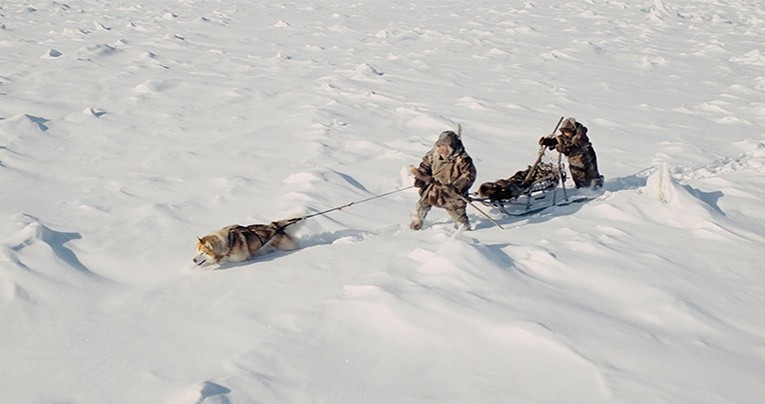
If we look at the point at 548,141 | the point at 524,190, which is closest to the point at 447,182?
the point at 524,190

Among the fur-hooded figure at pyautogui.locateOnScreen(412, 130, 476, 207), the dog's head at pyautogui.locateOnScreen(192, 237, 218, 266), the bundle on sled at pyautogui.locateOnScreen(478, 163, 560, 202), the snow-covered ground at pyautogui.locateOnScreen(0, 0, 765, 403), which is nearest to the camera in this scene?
the snow-covered ground at pyautogui.locateOnScreen(0, 0, 765, 403)

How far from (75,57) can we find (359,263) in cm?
1354

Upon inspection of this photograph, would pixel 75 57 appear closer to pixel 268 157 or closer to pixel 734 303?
pixel 268 157

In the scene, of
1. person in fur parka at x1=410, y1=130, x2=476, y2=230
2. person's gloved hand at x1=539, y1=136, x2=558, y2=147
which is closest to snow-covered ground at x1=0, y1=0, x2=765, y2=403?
person in fur parka at x1=410, y1=130, x2=476, y2=230

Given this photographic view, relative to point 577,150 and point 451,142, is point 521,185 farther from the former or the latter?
point 451,142

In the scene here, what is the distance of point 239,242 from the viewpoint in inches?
221

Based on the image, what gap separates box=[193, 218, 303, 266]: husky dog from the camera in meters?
5.49

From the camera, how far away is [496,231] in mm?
6656

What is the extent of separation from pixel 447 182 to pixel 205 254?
2.54 metres

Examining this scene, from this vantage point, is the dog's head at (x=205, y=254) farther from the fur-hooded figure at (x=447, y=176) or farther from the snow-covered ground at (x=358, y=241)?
the fur-hooded figure at (x=447, y=176)

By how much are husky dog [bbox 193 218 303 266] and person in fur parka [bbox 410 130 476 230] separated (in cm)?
147

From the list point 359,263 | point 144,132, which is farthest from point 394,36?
point 359,263

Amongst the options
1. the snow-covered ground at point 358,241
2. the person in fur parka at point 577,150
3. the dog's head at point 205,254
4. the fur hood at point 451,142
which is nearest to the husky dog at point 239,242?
the dog's head at point 205,254

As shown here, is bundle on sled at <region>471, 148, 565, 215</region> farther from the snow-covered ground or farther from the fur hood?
the fur hood
